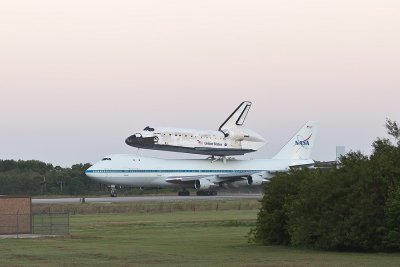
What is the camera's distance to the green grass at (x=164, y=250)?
26062 millimetres

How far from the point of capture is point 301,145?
10812 centimetres

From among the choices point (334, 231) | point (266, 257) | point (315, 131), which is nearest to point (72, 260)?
point (266, 257)

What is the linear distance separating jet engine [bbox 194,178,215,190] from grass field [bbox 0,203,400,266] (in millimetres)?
44502

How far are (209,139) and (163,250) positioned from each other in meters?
77.1

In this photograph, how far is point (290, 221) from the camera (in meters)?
32.4

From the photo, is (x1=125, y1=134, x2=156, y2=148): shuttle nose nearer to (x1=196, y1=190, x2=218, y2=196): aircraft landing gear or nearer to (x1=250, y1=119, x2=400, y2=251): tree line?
(x1=196, y1=190, x2=218, y2=196): aircraft landing gear

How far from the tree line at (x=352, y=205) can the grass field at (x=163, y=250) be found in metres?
0.68

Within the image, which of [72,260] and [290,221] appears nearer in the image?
[72,260]

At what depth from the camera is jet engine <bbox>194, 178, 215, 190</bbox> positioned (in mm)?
92000

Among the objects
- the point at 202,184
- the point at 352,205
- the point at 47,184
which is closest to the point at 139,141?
the point at 202,184

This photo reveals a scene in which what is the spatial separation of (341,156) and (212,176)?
62.3 meters

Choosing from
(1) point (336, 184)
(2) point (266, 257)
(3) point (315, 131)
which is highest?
(3) point (315, 131)

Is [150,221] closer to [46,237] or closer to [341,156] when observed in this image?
[46,237]

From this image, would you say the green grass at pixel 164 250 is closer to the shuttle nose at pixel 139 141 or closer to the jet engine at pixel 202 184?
the jet engine at pixel 202 184
